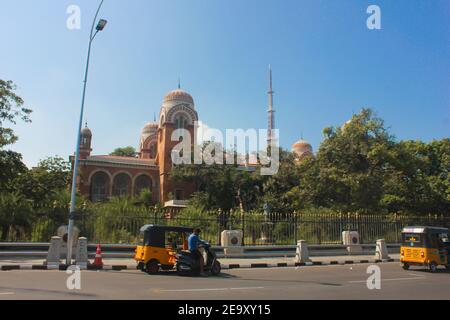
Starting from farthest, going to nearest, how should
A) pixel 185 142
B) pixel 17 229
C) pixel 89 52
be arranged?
pixel 185 142 < pixel 17 229 < pixel 89 52

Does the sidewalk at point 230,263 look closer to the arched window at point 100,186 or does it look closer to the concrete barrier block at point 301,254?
Result: the concrete barrier block at point 301,254

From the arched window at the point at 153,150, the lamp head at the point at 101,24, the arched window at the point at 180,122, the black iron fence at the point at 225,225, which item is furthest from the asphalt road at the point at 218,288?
the arched window at the point at 153,150

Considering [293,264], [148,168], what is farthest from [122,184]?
[293,264]

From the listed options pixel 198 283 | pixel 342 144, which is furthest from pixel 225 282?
pixel 342 144

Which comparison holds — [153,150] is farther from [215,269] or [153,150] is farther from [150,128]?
[215,269]

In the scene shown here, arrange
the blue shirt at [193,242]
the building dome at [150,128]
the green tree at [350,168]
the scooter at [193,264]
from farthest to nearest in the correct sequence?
the building dome at [150,128]
the green tree at [350,168]
the blue shirt at [193,242]
the scooter at [193,264]

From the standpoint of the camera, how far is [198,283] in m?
10.4

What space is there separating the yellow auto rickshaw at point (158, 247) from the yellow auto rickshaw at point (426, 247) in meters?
8.25

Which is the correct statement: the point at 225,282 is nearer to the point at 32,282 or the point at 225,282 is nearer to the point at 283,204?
the point at 32,282

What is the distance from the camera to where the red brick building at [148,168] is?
4675cm

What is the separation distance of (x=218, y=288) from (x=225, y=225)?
9916 mm

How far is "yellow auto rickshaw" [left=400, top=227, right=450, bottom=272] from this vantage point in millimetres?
14750

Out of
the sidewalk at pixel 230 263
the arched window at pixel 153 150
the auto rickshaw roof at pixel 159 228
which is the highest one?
the arched window at pixel 153 150

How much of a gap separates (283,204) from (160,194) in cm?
1985
